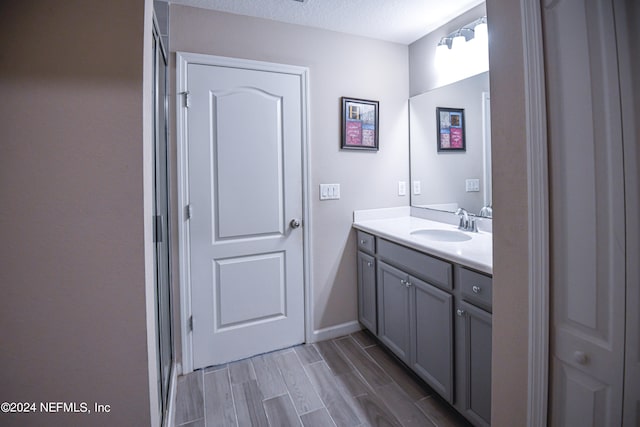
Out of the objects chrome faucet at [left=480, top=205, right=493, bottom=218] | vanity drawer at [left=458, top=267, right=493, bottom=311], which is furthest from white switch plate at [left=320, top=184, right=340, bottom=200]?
vanity drawer at [left=458, top=267, right=493, bottom=311]

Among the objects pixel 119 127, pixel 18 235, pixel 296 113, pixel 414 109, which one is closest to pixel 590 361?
pixel 119 127

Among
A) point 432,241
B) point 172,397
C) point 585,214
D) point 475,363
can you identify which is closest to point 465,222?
point 432,241

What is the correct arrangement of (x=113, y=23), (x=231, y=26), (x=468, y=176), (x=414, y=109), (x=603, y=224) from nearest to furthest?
1. (x=603, y=224)
2. (x=113, y=23)
3. (x=231, y=26)
4. (x=468, y=176)
5. (x=414, y=109)

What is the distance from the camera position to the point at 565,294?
Result: 73 cm

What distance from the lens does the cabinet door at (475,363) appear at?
50.6 inches

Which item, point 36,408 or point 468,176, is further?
point 468,176

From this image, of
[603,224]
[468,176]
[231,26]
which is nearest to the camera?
[603,224]

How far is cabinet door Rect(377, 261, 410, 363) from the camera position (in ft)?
5.93

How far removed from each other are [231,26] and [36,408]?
2.10 metres

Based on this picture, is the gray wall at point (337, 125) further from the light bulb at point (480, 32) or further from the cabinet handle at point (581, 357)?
the cabinet handle at point (581, 357)

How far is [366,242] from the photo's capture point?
222cm

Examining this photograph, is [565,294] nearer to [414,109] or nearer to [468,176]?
[468,176]

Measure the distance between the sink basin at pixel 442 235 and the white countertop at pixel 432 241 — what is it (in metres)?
0.04

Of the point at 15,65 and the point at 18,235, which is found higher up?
the point at 15,65
